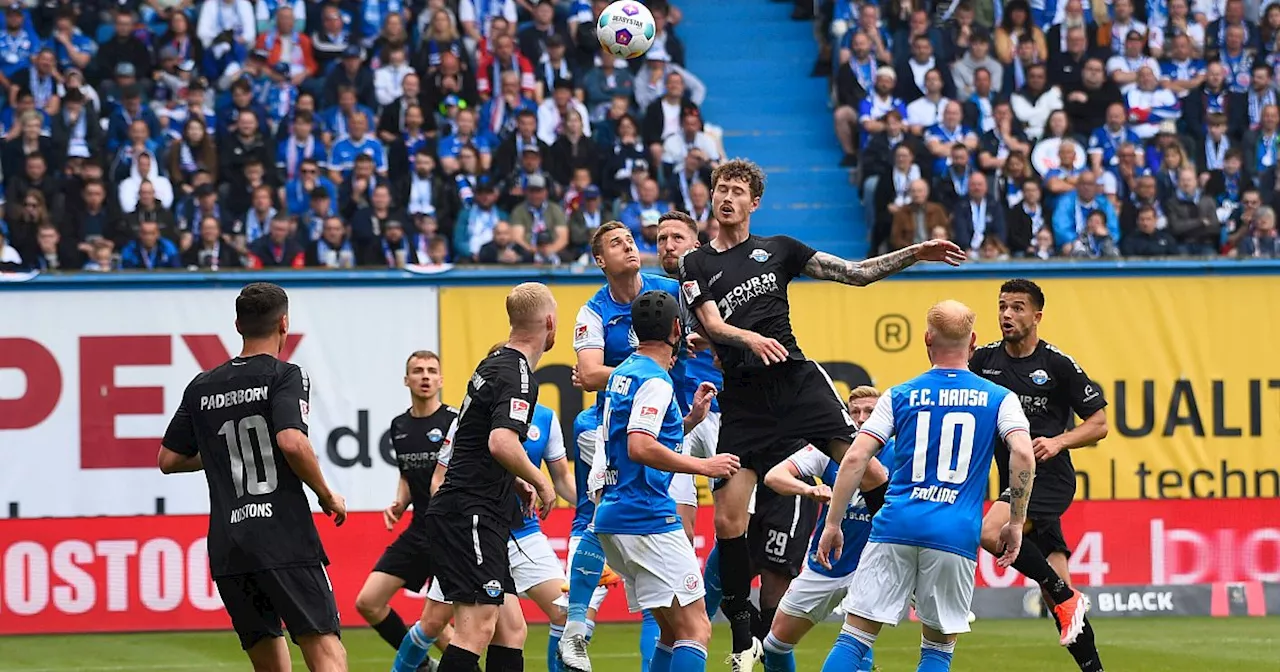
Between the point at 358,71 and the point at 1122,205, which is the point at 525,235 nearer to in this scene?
the point at 358,71

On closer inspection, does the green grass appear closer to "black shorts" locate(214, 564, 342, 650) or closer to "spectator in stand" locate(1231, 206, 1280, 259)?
"black shorts" locate(214, 564, 342, 650)

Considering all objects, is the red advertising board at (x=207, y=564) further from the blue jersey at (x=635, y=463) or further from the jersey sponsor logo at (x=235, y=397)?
the jersey sponsor logo at (x=235, y=397)

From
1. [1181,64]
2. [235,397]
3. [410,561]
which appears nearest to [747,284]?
[410,561]

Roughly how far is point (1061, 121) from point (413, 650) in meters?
12.8

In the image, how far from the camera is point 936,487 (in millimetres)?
8602

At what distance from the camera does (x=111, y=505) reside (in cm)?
1580

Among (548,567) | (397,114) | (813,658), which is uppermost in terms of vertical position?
(397,114)

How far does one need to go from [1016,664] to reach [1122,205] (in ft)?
29.5

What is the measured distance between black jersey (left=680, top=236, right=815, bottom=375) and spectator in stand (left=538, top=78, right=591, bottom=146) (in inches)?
393

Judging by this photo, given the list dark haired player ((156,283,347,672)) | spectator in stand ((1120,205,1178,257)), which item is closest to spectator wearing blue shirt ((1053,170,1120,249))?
spectator in stand ((1120,205,1178,257))

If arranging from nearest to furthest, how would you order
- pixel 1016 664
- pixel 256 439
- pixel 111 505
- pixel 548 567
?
pixel 256 439 < pixel 548 567 < pixel 1016 664 < pixel 111 505

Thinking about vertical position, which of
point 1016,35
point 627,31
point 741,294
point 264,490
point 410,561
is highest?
point 1016,35

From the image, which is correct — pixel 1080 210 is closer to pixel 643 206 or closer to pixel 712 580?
pixel 643 206

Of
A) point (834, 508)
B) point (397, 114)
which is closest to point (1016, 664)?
point (834, 508)
